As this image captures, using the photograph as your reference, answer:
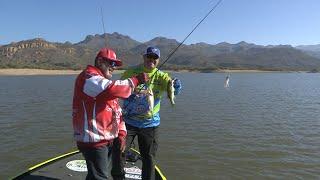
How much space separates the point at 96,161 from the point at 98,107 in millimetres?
763

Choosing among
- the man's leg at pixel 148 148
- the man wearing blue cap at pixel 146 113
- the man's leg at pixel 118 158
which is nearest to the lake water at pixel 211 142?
the man's leg at pixel 148 148

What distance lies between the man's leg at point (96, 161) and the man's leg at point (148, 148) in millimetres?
1611

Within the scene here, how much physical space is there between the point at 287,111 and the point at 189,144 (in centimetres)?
1322

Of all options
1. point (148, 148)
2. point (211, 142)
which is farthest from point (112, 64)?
point (211, 142)

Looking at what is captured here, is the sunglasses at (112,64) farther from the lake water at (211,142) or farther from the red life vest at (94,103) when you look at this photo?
the lake water at (211,142)

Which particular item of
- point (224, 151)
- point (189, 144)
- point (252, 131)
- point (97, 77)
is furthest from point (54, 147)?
point (97, 77)

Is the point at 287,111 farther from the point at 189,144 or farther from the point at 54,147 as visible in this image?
the point at 54,147

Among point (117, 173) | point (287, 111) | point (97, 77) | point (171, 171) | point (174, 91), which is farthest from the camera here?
point (287, 111)

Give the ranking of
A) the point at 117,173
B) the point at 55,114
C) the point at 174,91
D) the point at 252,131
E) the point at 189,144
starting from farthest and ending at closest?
the point at 55,114 < the point at 252,131 < the point at 189,144 < the point at 174,91 < the point at 117,173

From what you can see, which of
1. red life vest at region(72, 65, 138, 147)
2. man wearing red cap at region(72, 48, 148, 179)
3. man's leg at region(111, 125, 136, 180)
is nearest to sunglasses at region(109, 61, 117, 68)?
man wearing red cap at region(72, 48, 148, 179)

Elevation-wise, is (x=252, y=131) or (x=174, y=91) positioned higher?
(x=174, y=91)

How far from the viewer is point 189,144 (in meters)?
15.7

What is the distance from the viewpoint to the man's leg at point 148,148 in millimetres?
7177

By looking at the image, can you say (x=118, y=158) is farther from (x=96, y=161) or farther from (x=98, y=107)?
(x=98, y=107)
